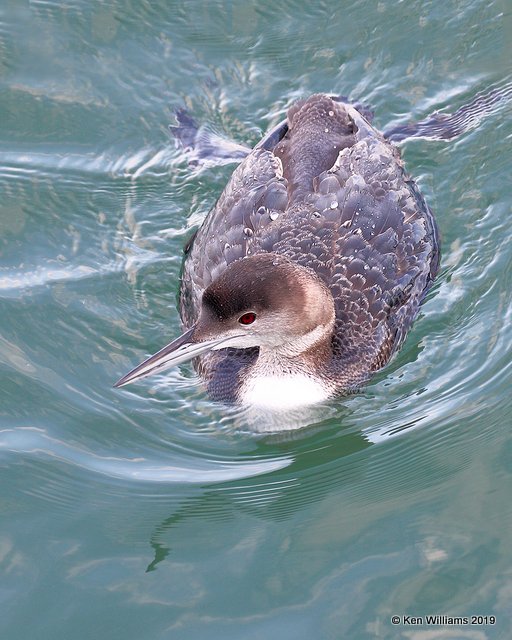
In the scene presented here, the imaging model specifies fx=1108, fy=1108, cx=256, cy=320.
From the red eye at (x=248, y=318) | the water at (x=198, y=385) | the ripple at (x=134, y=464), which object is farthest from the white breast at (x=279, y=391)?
the red eye at (x=248, y=318)

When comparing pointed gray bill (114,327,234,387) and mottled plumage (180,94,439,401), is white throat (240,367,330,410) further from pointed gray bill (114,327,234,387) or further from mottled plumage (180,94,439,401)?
pointed gray bill (114,327,234,387)

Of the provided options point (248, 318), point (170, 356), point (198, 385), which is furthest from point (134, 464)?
point (248, 318)

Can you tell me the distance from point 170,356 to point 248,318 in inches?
20.6

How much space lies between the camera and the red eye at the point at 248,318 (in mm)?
6500

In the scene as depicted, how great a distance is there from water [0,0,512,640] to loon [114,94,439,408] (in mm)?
256

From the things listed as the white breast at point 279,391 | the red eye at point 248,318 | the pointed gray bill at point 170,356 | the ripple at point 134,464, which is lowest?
the ripple at point 134,464

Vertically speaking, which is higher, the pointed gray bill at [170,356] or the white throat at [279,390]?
the pointed gray bill at [170,356]

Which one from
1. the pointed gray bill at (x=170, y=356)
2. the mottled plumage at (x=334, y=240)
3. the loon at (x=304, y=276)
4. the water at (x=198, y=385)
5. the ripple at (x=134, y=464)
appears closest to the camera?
the water at (x=198, y=385)

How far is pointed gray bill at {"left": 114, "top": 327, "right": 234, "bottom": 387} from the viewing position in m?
6.31

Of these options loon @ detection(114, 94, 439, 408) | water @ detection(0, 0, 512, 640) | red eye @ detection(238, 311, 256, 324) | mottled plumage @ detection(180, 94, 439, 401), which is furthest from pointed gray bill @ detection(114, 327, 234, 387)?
water @ detection(0, 0, 512, 640)

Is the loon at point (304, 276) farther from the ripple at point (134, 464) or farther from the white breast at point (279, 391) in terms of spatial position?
the ripple at point (134, 464)

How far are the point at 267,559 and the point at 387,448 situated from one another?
3.85ft

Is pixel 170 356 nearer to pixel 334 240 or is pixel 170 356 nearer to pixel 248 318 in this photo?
pixel 248 318

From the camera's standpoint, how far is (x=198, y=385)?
Answer: 744 centimetres
